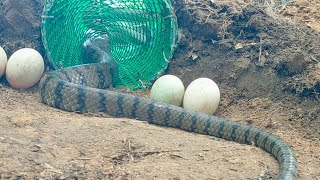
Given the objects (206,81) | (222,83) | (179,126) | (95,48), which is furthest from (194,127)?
(95,48)

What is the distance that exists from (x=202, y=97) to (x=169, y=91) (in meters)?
0.52

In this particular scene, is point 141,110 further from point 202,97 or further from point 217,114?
point 217,114

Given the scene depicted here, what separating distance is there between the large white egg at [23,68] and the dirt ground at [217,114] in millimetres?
159

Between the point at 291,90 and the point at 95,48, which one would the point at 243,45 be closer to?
the point at 291,90

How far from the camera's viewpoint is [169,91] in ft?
20.3

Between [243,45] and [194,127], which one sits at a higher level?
[243,45]

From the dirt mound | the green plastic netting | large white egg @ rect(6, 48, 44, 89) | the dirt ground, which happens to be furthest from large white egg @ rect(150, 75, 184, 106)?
large white egg @ rect(6, 48, 44, 89)

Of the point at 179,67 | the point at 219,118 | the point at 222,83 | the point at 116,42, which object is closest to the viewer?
the point at 219,118

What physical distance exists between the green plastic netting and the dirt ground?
1.20 ft

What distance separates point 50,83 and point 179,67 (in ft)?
7.54

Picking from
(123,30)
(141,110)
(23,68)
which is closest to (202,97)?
(141,110)

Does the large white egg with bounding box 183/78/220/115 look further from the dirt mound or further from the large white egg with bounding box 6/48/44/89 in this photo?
the large white egg with bounding box 6/48/44/89

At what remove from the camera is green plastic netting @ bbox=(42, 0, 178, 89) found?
7.34 meters

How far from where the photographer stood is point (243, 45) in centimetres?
699
